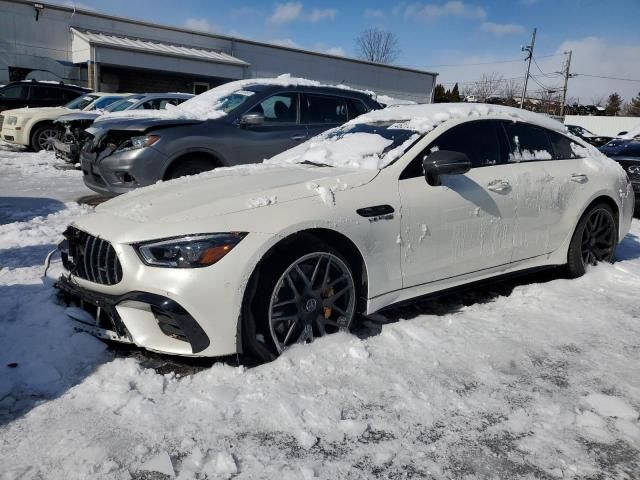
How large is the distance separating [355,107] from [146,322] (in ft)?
17.9

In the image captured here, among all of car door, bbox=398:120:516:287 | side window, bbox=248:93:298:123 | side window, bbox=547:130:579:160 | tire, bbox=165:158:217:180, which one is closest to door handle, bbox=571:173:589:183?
side window, bbox=547:130:579:160

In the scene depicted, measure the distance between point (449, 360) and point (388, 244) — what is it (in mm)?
763

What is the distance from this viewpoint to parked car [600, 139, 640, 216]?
8.24 metres

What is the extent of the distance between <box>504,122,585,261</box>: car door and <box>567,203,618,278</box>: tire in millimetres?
241

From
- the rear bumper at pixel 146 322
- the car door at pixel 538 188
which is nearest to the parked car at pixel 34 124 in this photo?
the car door at pixel 538 188

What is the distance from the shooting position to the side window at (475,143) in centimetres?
373

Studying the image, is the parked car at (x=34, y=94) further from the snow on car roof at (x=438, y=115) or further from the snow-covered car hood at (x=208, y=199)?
the snow-covered car hood at (x=208, y=199)

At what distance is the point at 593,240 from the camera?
4.77m

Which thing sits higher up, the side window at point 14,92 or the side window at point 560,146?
the side window at point 14,92

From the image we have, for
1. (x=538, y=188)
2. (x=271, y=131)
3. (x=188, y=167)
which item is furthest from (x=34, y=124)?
(x=538, y=188)

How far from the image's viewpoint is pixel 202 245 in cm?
270

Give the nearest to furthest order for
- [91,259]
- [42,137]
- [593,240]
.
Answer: [91,259], [593,240], [42,137]

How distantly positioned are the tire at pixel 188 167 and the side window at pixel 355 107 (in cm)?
219

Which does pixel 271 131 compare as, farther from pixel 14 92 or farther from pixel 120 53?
pixel 120 53
